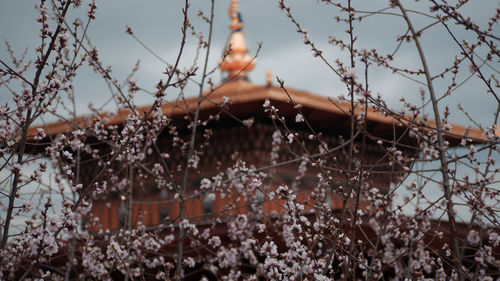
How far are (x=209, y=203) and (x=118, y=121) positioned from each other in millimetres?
2683

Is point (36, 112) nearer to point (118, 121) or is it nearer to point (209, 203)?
point (209, 203)

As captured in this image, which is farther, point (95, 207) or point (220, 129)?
point (95, 207)

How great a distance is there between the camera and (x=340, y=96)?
2641 mm

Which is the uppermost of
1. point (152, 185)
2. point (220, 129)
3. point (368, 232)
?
point (220, 129)

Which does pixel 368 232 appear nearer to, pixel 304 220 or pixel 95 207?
pixel 304 220

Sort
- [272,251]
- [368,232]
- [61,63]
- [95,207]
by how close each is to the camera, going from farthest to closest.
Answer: [95,207]
[368,232]
[61,63]
[272,251]

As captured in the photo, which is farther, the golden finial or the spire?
the golden finial

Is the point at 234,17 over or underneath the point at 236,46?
over

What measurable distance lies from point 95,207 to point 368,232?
7.49 meters

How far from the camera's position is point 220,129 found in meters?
11.4

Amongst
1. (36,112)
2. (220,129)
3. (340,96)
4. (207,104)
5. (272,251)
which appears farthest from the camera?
(220,129)

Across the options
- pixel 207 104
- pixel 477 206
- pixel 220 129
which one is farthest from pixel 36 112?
pixel 220 129

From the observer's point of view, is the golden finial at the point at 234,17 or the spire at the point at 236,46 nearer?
the spire at the point at 236,46

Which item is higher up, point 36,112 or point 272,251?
point 36,112
